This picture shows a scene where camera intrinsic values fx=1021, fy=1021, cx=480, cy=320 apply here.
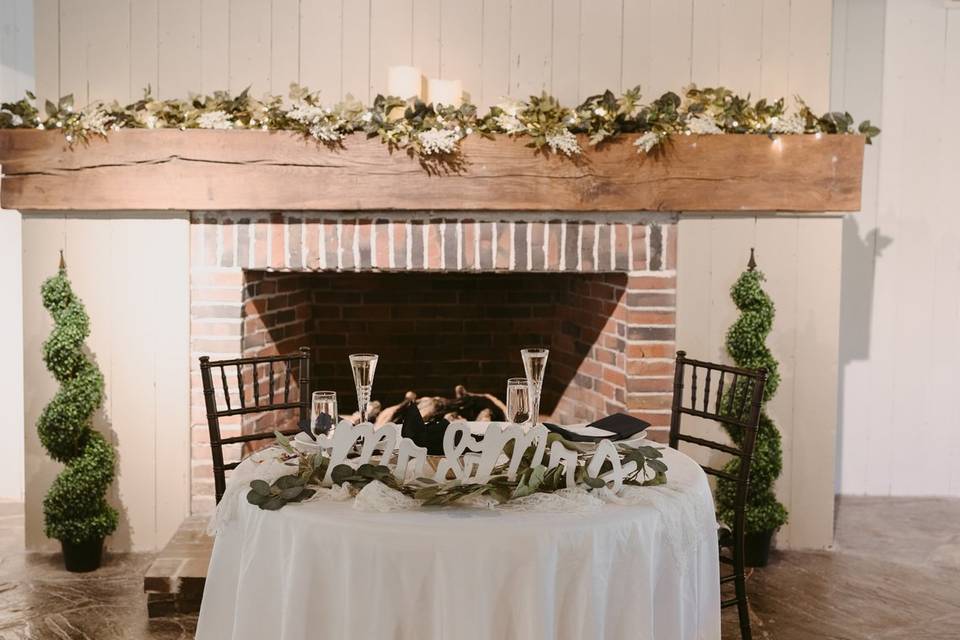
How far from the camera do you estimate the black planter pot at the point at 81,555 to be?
3814 mm

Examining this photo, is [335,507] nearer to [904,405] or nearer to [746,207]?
[746,207]

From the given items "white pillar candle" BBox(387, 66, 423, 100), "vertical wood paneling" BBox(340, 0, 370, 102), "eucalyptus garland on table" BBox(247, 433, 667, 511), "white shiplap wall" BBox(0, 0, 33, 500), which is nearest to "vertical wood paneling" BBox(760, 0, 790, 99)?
"white pillar candle" BBox(387, 66, 423, 100)

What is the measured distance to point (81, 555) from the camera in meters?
3.83

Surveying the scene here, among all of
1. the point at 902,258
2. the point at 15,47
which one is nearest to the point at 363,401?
the point at 15,47

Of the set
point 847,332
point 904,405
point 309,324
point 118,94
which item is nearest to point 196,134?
point 118,94

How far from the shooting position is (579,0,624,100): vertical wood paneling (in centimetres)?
396

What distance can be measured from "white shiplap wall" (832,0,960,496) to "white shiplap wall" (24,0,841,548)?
3.37 feet

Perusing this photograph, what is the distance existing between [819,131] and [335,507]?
8.58 ft

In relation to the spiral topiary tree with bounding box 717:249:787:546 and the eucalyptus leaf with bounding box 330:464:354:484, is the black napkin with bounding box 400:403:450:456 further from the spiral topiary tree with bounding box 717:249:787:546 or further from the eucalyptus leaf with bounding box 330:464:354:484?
the spiral topiary tree with bounding box 717:249:787:546

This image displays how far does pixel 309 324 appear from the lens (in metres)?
4.90

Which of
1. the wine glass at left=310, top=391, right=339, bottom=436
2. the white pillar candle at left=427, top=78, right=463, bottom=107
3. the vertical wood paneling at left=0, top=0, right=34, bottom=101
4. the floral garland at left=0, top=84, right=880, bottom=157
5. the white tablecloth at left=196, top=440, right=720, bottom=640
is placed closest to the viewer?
the white tablecloth at left=196, top=440, right=720, bottom=640

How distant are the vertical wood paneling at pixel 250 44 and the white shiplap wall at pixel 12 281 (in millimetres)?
1278

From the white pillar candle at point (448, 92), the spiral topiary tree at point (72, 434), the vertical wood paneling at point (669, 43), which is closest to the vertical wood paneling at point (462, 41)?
the white pillar candle at point (448, 92)

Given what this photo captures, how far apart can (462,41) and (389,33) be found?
28cm
